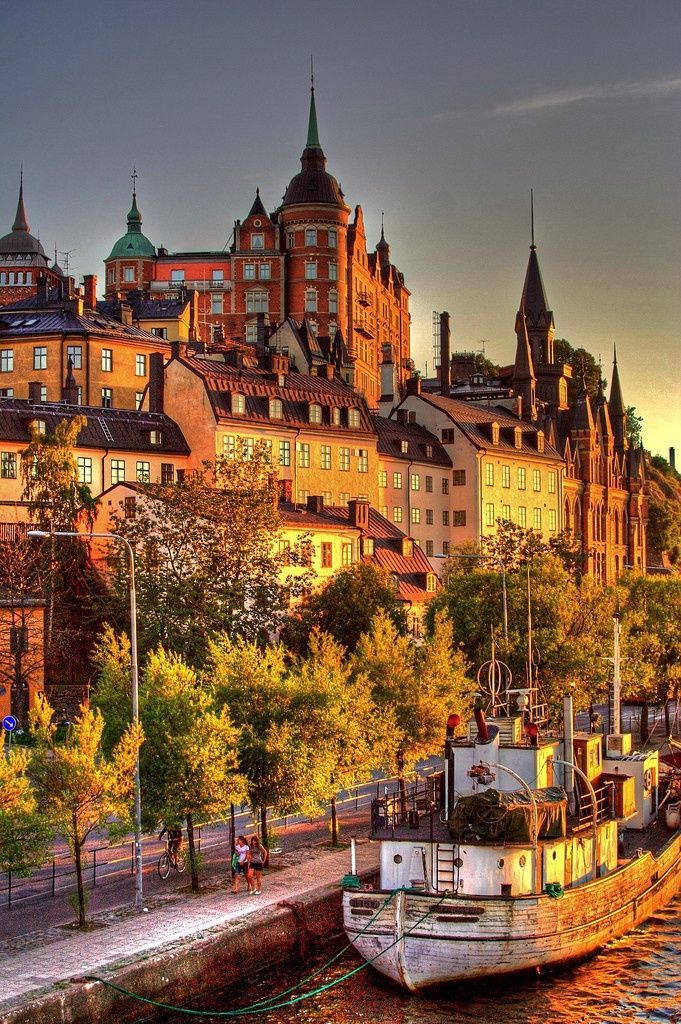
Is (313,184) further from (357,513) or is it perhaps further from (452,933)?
(452,933)

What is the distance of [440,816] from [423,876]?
3.52 m

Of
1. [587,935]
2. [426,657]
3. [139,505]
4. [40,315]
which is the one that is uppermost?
[40,315]

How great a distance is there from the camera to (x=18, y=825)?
33.9 metres

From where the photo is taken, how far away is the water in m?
34.5

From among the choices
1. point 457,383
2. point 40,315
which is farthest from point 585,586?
point 457,383

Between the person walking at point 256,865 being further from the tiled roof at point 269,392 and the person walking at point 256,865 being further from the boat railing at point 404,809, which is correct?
the tiled roof at point 269,392

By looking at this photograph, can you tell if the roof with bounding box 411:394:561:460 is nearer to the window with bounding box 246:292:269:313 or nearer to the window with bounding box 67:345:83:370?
the window with bounding box 246:292:269:313

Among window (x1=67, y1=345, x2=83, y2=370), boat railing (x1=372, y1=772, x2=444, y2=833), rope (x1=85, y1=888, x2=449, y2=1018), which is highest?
window (x1=67, y1=345, x2=83, y2=370)

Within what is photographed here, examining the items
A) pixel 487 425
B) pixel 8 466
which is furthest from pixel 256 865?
pixel 487 425

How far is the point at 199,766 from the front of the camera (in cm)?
3825

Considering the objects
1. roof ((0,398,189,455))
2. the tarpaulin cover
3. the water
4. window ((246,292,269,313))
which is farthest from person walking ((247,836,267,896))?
window ((246,292,269,313))

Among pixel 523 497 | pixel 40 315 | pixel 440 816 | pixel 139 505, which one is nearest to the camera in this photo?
pixel 440 816

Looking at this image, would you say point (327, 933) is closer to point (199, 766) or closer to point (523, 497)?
point (199, 766)

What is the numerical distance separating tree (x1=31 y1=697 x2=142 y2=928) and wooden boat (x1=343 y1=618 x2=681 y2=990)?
6560 mm
